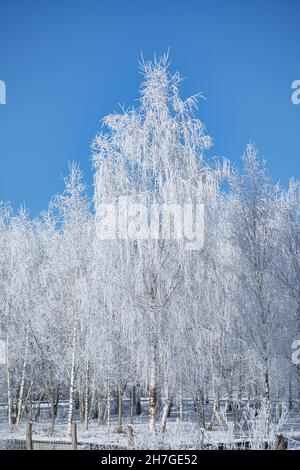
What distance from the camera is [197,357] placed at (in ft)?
33.9

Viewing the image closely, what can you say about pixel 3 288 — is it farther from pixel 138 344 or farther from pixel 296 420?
pixel 296 420

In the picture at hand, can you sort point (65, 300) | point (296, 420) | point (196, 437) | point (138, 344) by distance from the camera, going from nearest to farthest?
point (196, 437)
point (138, 344)
point (65, 300)
point (296, 420)

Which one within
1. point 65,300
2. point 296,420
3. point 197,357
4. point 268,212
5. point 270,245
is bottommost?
point 296,420

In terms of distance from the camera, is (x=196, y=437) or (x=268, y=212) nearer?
(x=196, y=437)

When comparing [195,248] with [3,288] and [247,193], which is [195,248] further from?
[3,288]

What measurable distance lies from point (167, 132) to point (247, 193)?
2.35 metres

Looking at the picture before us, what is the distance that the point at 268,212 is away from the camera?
1131 centimetres

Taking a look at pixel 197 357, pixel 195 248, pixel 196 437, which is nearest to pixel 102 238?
pixel 195 248

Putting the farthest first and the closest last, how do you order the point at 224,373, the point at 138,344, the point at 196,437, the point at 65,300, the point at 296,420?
the point at 296,420, the point at 65,300, the point at 224,373, the point at 138,344, the point at 196,437

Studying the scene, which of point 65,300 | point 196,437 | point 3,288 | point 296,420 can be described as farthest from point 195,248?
point 296,420

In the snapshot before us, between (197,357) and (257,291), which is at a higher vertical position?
(257,291)

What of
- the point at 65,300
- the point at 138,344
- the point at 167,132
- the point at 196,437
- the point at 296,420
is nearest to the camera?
the point at 196,437

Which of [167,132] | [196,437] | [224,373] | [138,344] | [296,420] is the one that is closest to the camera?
[196,437]

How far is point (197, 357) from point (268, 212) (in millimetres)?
3701
